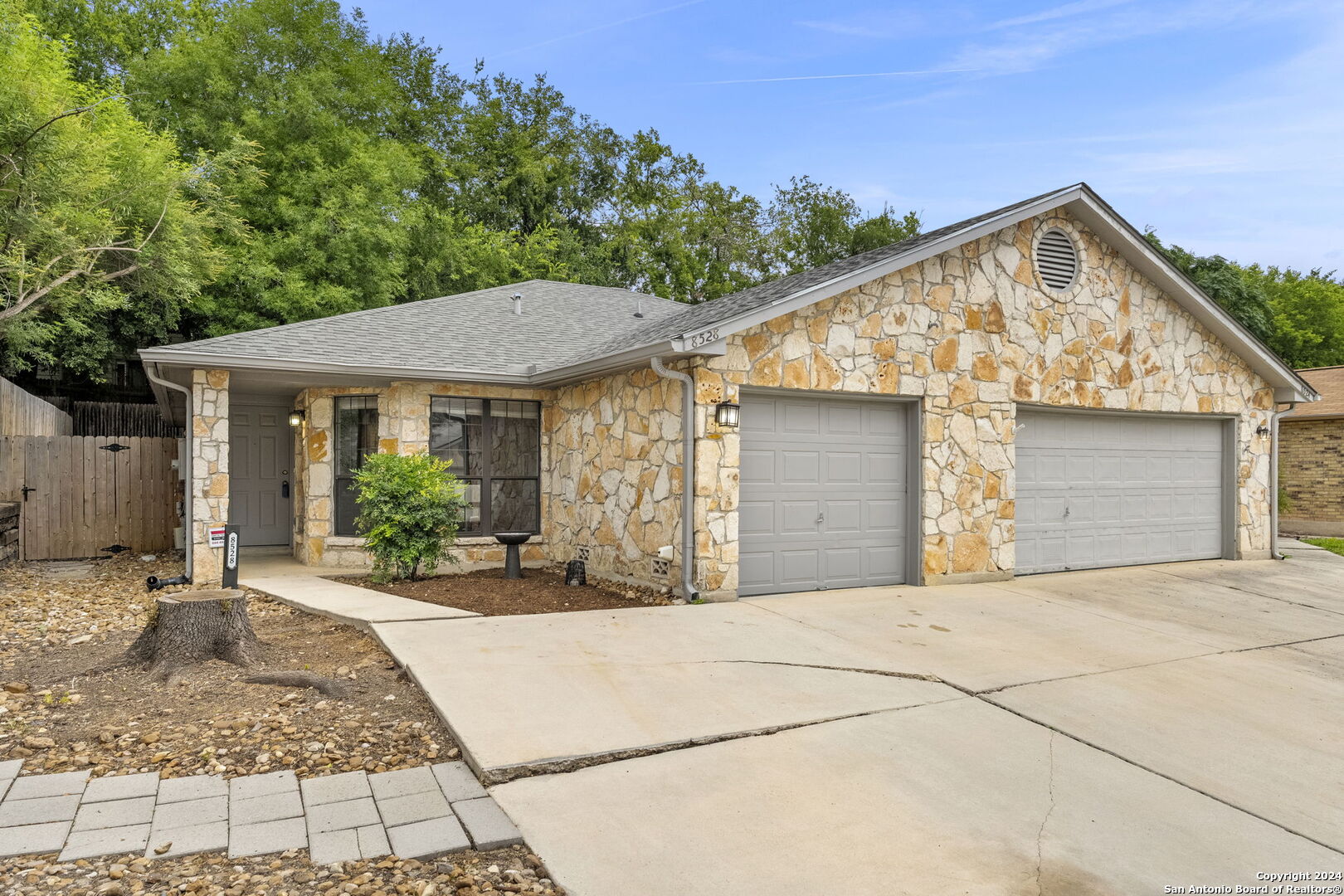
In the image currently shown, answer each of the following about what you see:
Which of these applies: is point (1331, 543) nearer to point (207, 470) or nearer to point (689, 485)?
point (689, 485)

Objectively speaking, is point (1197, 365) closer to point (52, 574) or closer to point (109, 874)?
point (109, 874)

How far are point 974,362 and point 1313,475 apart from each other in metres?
12.2

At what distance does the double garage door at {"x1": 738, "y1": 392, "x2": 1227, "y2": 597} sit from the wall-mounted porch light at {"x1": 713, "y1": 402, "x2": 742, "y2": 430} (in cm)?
39

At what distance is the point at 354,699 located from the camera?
4.57 meters

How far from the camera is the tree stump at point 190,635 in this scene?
5.00 meters

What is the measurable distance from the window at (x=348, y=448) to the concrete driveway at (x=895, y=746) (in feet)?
14.0

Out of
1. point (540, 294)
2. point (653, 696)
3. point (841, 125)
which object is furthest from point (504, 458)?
point (841, 125)

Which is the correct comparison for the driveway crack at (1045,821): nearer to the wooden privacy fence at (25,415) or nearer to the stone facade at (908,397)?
the stone facade at (908,397)

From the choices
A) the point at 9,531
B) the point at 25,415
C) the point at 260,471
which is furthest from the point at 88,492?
the point at 25,415

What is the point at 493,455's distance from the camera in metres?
9.99

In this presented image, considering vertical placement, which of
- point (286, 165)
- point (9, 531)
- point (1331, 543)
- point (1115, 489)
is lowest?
point (1331, 543)

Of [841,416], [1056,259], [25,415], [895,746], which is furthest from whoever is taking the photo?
[25,415]

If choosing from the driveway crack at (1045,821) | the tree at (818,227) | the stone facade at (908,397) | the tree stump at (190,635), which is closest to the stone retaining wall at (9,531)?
the stone facade at (908,397)

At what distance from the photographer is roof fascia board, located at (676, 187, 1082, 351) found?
727cm
